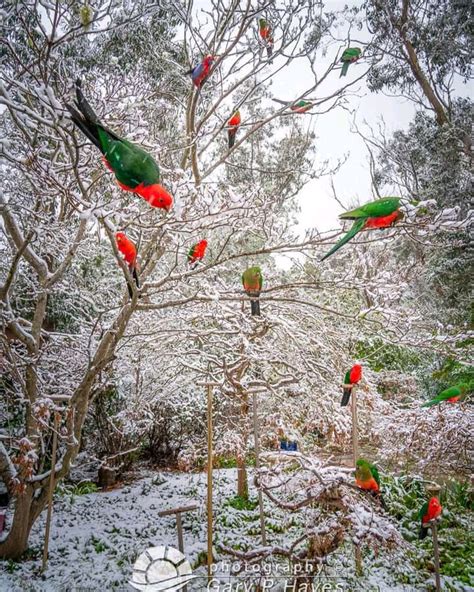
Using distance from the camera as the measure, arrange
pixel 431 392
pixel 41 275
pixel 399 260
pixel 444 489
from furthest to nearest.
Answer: pixel 399 260 < pixel 431 392 < pixel 444 489 < pixel 41 275

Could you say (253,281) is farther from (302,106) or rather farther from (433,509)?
(433,509)

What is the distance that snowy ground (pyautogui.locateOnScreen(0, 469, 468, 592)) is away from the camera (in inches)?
104

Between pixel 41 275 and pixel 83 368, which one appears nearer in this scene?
pixel 41 275

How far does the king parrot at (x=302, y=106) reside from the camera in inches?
109

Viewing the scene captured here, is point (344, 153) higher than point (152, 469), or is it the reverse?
point (344, 153)

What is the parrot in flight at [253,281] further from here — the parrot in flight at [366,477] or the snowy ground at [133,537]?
the snowy ground at [133,537]

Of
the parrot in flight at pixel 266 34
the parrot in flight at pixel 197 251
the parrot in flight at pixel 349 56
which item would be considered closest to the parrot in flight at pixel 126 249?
the parrot in flight at pixel 197 251

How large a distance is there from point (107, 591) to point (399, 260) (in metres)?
5.85

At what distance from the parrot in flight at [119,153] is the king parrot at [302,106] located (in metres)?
2.02

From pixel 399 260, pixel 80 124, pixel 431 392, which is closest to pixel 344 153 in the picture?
pixel 399 260

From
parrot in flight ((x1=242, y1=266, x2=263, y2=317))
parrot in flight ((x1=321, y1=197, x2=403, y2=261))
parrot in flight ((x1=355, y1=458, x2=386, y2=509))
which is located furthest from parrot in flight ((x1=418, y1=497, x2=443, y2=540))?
parrot in flight ((x1=321, y1=197, x2=403, y2=261))

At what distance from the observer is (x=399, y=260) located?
6398 mm

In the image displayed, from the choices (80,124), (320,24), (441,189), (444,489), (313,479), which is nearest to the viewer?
(80,124)

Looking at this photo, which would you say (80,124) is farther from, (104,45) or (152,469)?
(152,469)
